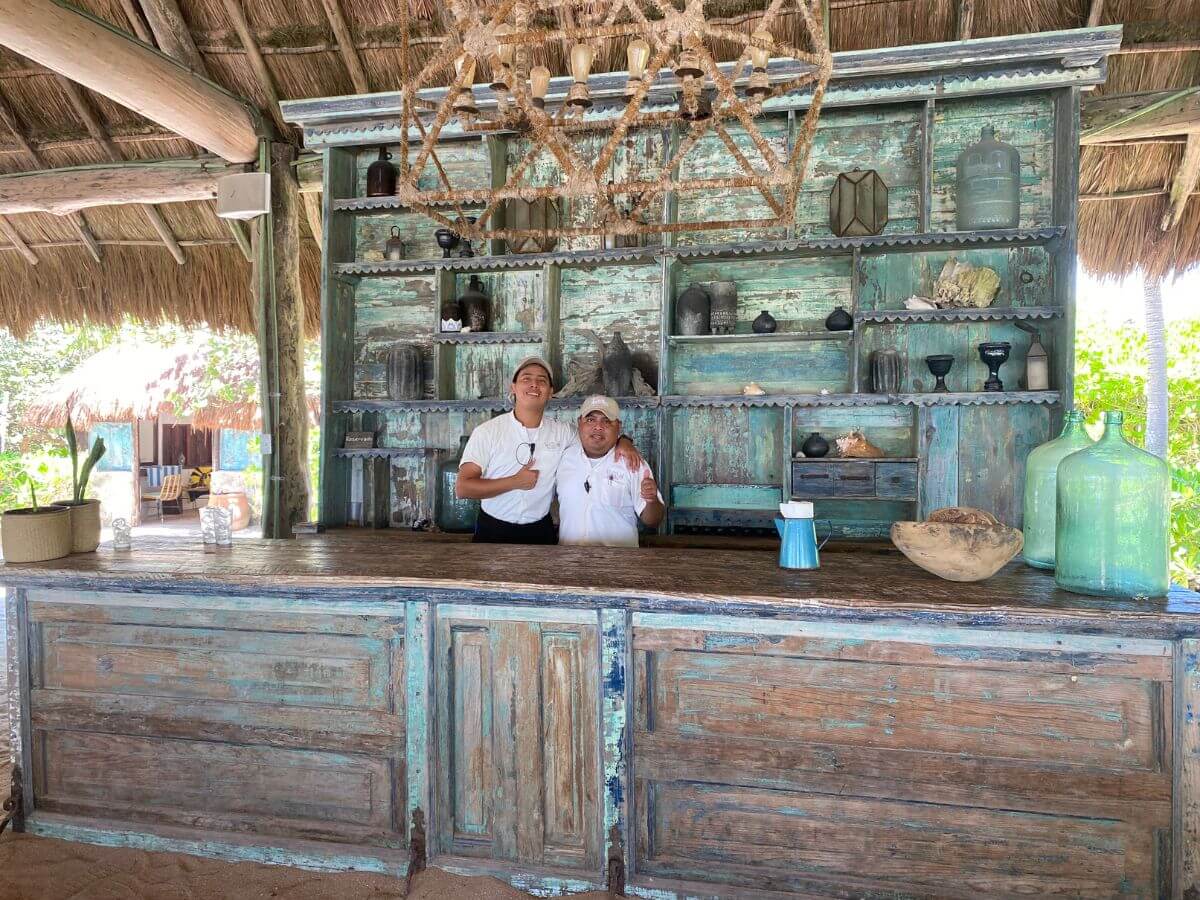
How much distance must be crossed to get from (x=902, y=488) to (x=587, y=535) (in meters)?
1.67

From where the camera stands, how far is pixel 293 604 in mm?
2209

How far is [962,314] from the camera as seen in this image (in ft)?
11.7

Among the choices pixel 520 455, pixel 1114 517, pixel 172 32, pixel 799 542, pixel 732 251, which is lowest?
pixel 799 542

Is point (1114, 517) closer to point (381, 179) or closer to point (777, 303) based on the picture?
point (777, 303)

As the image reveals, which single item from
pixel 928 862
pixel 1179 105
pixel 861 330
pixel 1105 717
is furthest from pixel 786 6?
pixel 928 862

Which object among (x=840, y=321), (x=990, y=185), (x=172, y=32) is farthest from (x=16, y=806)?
(x=990, y=185)

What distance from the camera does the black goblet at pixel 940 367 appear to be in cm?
362

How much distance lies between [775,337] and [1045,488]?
1.92m

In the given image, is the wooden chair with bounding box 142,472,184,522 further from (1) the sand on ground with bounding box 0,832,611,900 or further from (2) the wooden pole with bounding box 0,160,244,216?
(1) the sand on ground with bounding box 0,832,611,900

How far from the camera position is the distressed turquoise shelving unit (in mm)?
3592

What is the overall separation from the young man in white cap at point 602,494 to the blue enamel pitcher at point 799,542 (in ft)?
3.23

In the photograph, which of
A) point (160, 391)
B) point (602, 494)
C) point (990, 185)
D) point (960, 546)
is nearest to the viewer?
point (960, 546)

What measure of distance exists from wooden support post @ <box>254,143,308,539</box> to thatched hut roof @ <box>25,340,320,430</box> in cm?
530

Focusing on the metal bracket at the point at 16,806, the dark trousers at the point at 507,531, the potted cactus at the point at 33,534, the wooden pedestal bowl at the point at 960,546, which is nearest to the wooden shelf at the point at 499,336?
the dark trousers at the point at 507,531
